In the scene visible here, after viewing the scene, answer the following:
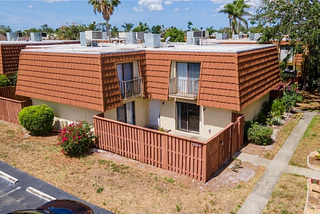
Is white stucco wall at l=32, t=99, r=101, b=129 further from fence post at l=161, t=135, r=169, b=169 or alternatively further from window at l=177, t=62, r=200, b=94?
window at l=177, t=62, r=200, b=94

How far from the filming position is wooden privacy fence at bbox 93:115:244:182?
35.8 ft

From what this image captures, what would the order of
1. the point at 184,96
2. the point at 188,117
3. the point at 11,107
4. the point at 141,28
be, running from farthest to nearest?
the point at 141,28, the point at 11,107, the point at 188,117, the point at 184,96

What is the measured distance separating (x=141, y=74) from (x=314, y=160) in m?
10.1

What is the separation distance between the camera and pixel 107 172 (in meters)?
11.8

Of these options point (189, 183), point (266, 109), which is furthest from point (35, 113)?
point (266, 109)

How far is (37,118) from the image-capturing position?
15.4 m

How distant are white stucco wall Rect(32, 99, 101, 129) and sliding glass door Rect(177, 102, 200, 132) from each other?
503 cm

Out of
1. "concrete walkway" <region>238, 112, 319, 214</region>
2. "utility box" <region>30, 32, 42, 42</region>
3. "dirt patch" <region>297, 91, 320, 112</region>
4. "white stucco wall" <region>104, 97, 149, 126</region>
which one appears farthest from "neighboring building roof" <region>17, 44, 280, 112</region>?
"utility box" <region>30, 32, 42, 42</region>

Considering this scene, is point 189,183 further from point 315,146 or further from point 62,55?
point 62,55

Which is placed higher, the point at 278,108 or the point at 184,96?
the point at 184,96

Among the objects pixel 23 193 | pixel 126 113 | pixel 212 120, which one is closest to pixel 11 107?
pixel 126 113

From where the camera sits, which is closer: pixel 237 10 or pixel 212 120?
pixel 212 120

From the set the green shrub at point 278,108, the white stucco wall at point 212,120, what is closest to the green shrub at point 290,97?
the green shrub at point 278,108

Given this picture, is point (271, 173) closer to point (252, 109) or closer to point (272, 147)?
point (272, 147)
